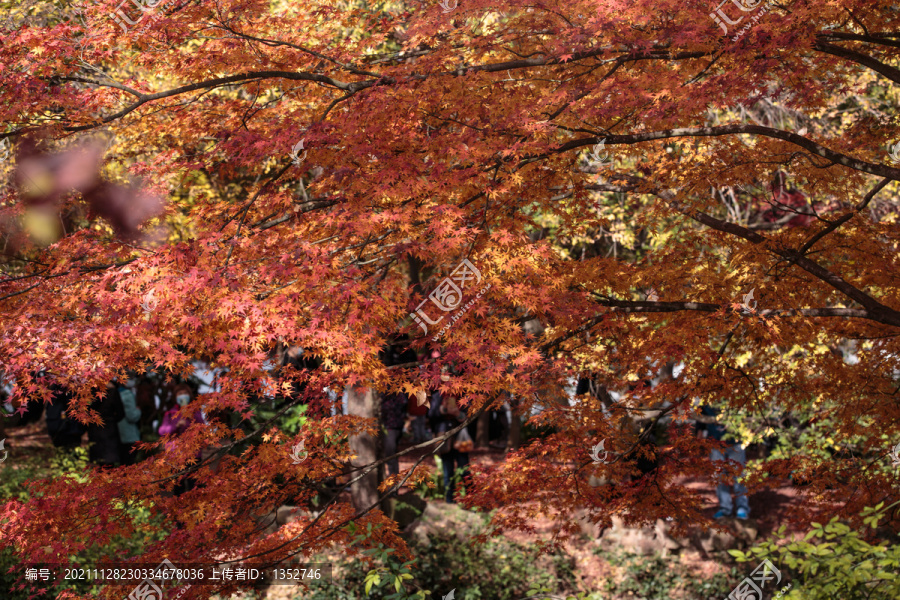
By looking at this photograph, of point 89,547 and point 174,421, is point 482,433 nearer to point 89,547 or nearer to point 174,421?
point 174,421

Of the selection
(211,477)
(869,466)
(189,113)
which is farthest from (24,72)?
(869,466)

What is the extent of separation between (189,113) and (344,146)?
1.87m

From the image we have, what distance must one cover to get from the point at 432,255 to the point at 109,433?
6.16 m

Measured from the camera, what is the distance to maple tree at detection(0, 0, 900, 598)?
15.2 ft

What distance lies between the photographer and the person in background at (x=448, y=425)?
9.37 metres

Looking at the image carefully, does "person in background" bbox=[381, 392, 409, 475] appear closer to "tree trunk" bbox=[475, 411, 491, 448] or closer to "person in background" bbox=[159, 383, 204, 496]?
"person in background" bbox=[159, 383, 204, 496]

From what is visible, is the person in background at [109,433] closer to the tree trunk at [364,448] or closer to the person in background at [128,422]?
the person in background at [128,422]

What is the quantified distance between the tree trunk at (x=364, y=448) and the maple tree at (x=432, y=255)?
91.8 inches

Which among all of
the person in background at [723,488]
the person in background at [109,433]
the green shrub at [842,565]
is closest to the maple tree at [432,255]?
the green shrub at [842,565]

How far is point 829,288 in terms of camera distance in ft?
21.1

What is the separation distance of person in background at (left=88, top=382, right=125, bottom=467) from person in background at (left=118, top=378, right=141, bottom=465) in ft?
0.28

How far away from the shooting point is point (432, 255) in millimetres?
5125

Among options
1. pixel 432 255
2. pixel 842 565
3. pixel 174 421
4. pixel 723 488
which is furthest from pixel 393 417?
pixel 842 565

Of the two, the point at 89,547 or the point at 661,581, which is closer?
the point at 89,547
